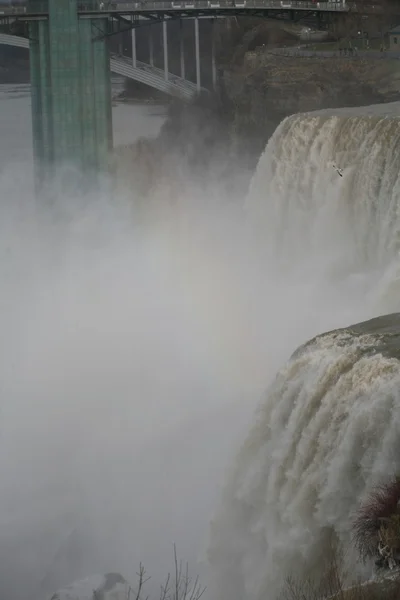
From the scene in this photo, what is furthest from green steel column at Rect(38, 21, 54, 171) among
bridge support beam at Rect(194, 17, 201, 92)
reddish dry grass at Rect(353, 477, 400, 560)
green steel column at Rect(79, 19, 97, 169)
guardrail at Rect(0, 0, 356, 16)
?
reddish dry grass at Rect(353, 477, 400, 560)

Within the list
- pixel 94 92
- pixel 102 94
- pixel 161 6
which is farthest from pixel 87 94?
pixel 161 6

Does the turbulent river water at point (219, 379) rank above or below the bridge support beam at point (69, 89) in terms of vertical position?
below

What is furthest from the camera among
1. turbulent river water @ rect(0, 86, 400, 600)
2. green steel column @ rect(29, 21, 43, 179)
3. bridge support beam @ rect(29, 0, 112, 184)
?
green steel column @ rect(29, 21, 43, 179)

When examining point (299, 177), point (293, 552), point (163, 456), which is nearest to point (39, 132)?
point (299, 177)

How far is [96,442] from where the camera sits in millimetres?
16156

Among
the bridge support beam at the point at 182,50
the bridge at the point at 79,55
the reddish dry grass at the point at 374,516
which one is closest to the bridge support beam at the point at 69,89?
the bridge at the point at 79,55

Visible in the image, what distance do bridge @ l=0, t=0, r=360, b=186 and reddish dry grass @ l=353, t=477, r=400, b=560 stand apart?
20.5 meters

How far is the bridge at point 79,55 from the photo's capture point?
92.1 ft

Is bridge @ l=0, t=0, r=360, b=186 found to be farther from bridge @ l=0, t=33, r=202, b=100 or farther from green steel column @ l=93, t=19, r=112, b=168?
bridge @ l=0, t=33, r=202, b=100

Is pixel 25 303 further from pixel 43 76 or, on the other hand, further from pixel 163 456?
pixel 163 456

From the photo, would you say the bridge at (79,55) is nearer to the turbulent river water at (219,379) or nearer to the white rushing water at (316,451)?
the turbulent river water at (219,379)

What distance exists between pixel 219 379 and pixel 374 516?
7734mm

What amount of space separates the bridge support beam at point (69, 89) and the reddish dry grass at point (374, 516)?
806 inches

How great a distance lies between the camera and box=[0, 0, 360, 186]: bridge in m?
28.1
